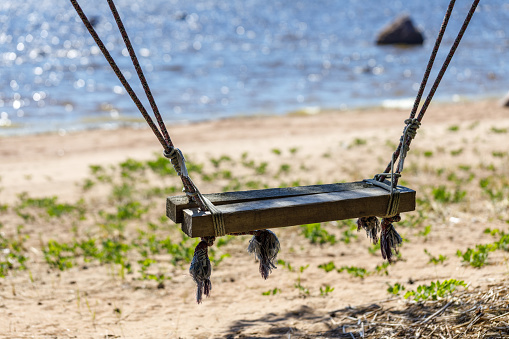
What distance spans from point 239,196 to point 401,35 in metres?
29.1

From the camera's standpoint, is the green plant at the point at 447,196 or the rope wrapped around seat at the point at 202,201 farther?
the green plant at the point at 447,196

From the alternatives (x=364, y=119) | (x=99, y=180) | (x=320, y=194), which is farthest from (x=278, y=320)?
(x=364, y=119)

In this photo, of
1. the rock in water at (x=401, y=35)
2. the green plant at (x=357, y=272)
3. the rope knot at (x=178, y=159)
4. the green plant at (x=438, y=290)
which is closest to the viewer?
the rope knot at (x=178, y=159)

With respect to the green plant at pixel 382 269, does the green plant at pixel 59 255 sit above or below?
above

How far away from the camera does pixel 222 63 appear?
25672 mm

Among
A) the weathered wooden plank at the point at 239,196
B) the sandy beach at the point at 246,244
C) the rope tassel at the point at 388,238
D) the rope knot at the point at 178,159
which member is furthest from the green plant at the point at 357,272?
the rope knot at the point at 178,159

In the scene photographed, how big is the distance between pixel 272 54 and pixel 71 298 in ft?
80.9

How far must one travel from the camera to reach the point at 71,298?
4785 mm

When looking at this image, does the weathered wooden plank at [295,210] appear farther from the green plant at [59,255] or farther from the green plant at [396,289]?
the green plant at [59,255]

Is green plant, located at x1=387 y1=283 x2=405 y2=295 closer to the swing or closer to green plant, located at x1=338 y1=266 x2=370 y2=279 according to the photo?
green plant, located at x1=338 y1=266 x2=370 y2=279

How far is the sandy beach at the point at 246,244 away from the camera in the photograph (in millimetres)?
4340

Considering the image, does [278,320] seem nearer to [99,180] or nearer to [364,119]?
[99,180]

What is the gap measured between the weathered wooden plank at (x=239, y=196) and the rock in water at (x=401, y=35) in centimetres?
2847

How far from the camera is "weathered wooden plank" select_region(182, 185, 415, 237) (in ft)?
9.81
